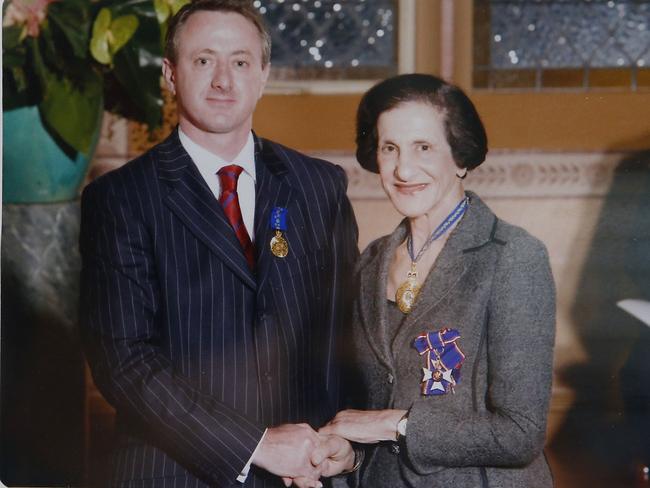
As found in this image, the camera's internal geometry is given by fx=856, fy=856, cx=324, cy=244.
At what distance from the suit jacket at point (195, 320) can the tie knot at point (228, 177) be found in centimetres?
3

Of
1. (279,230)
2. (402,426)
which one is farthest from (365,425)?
(279,230)

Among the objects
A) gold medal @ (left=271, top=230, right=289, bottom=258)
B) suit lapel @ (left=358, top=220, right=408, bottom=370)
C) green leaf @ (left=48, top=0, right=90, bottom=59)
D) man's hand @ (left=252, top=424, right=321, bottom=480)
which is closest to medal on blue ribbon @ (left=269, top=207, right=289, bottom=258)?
gold medal @ (left=271, top=230, right=289, bottom=258)

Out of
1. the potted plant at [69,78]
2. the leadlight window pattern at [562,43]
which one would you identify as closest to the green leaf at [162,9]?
the potted plant at [69,78]

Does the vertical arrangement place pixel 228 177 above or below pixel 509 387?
above

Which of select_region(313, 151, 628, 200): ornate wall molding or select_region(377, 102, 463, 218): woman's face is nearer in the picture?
select_region(377, 102, 463, 218): woman's face

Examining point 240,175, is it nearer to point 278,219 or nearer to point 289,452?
point 278,219

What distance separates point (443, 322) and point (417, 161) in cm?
21

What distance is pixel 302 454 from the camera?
1.13 meters

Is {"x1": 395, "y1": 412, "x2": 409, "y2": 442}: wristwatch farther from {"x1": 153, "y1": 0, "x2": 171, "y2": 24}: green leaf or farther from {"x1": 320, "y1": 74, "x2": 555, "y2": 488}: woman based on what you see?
{"x1": 153, "y1": 0, "x2": 171, "y2": 24}: green leaf

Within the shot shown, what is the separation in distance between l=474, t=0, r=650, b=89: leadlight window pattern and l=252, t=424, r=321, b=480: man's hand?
0.55 m

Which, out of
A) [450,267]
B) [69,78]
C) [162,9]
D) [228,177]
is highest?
[162,9]

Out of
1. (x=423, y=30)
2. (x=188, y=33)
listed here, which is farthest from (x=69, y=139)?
(x=423, y=30)

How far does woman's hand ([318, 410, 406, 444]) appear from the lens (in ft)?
3.61

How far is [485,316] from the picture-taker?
3.48ft
